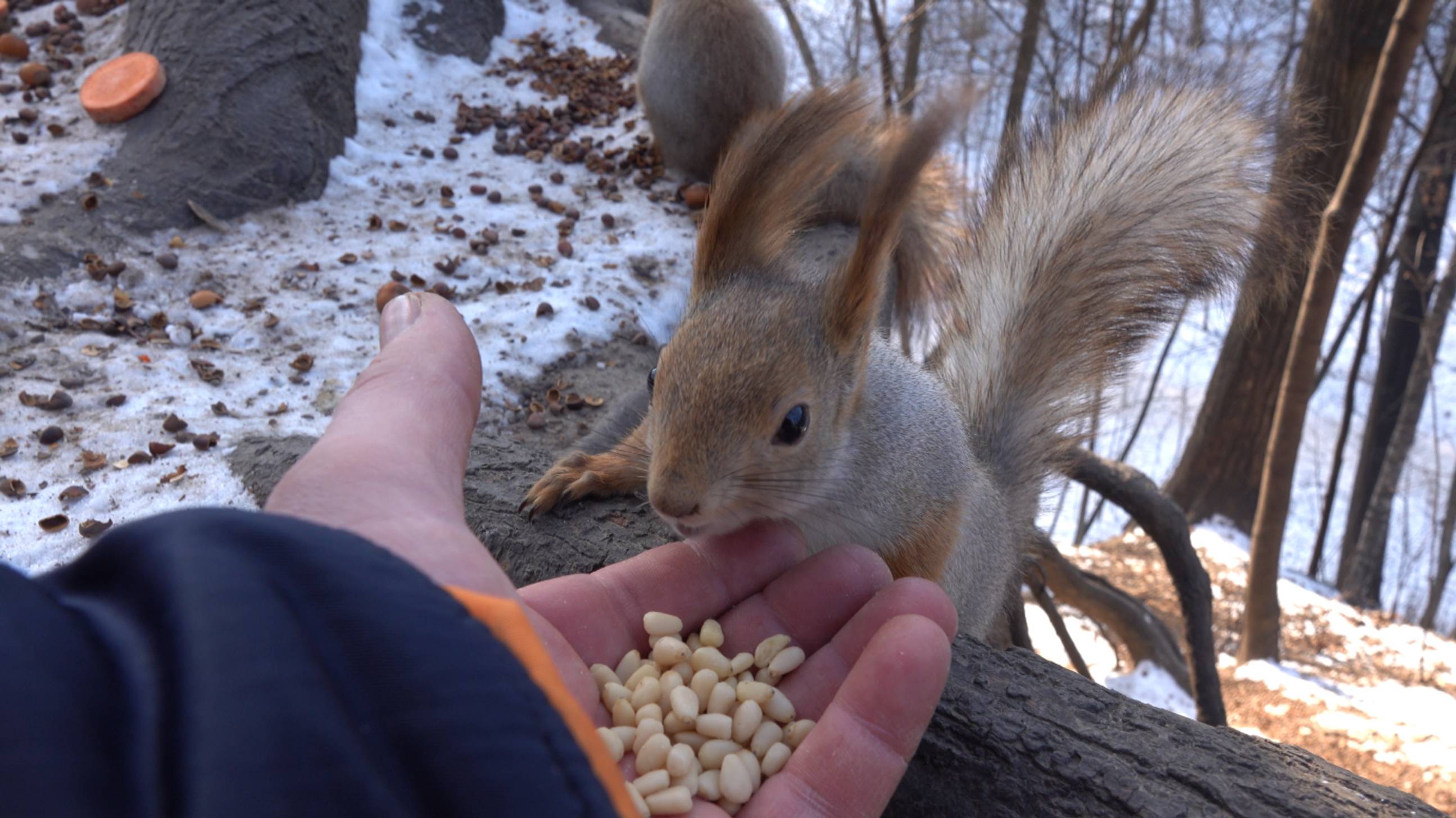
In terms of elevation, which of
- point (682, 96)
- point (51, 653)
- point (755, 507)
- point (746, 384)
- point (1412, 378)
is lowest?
point (51, 653)

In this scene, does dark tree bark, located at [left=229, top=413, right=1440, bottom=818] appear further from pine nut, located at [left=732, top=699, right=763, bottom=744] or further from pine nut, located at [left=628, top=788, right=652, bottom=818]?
pine nut, located at [left=628, top=788, right=652, bottom=818]

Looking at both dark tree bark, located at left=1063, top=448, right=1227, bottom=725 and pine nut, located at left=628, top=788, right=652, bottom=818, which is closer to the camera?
pine nut, located at left=628, top=788, right=652, bottom=818

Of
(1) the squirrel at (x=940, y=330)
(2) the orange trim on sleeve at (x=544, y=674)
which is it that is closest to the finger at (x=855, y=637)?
(1) the squirrel at (x=940, y=330)

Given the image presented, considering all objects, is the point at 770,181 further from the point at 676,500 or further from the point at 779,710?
the point at 779,710

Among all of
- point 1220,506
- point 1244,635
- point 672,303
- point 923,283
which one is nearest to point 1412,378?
point 1220,506

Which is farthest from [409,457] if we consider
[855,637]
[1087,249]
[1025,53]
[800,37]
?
[1025,53]

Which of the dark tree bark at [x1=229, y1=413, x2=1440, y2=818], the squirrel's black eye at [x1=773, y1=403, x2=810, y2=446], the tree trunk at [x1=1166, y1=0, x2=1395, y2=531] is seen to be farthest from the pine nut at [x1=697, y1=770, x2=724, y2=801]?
the tree trunk at [x1=1166, y1=0, x2=1395, y2=531]

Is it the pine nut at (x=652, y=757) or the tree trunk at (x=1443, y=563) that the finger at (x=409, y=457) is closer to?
the pine nut at (x=652, y=757)

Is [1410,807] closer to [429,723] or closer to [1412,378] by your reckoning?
[429,723]
